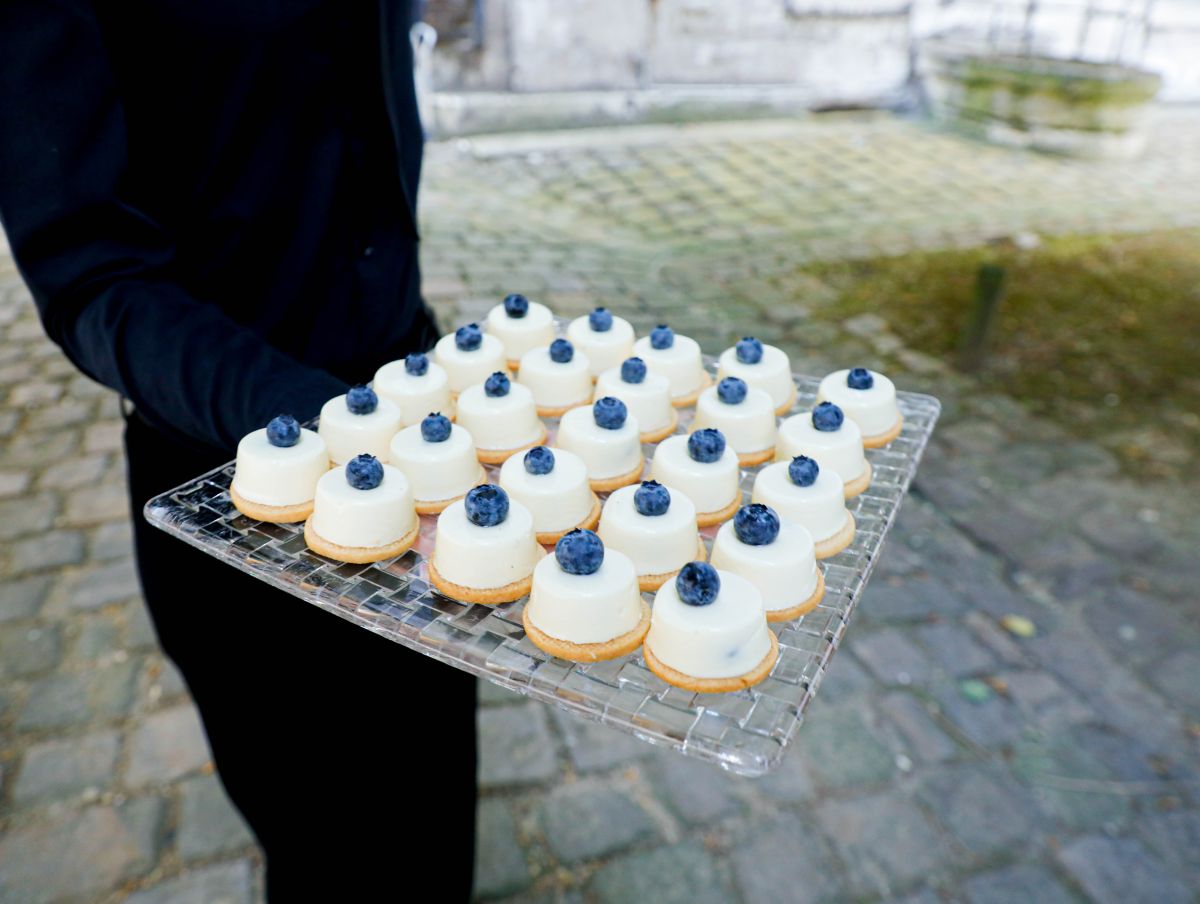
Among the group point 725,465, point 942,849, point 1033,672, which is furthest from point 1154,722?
point 725,465

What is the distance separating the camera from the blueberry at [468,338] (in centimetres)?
233

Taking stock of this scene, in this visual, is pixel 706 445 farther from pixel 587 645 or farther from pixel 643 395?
pixel 587 645

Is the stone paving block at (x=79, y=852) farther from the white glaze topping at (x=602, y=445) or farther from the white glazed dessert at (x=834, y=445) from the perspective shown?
the white glazed dessert at (x=834, y=445)

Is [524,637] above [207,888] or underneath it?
above

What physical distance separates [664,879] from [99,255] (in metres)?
2.08

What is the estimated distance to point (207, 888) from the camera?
2.58 metres

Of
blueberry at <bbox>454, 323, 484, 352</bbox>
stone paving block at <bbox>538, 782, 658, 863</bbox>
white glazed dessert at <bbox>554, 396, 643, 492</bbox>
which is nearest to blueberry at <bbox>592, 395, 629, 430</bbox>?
white glazed dessert at <bbox>554, 396, 643, 492</bbox>

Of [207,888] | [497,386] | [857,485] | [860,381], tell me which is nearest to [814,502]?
[857,485]

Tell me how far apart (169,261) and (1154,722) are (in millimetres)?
3195

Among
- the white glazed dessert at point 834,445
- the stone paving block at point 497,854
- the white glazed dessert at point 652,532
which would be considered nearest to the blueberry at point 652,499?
the white glazed dessert at point 652,532

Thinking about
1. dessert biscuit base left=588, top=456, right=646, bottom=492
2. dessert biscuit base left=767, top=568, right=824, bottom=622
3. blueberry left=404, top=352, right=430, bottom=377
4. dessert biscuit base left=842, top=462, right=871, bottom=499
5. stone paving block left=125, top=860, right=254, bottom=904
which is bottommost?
stone paving block left=125, top=860, right=254, bottom=904

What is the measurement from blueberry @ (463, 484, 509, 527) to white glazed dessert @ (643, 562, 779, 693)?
331mm

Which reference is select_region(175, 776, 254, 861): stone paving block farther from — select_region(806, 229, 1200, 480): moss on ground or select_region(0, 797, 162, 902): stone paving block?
select_region(806, 229, 1200, 480): moss on ground

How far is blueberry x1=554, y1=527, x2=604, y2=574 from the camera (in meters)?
1.59
